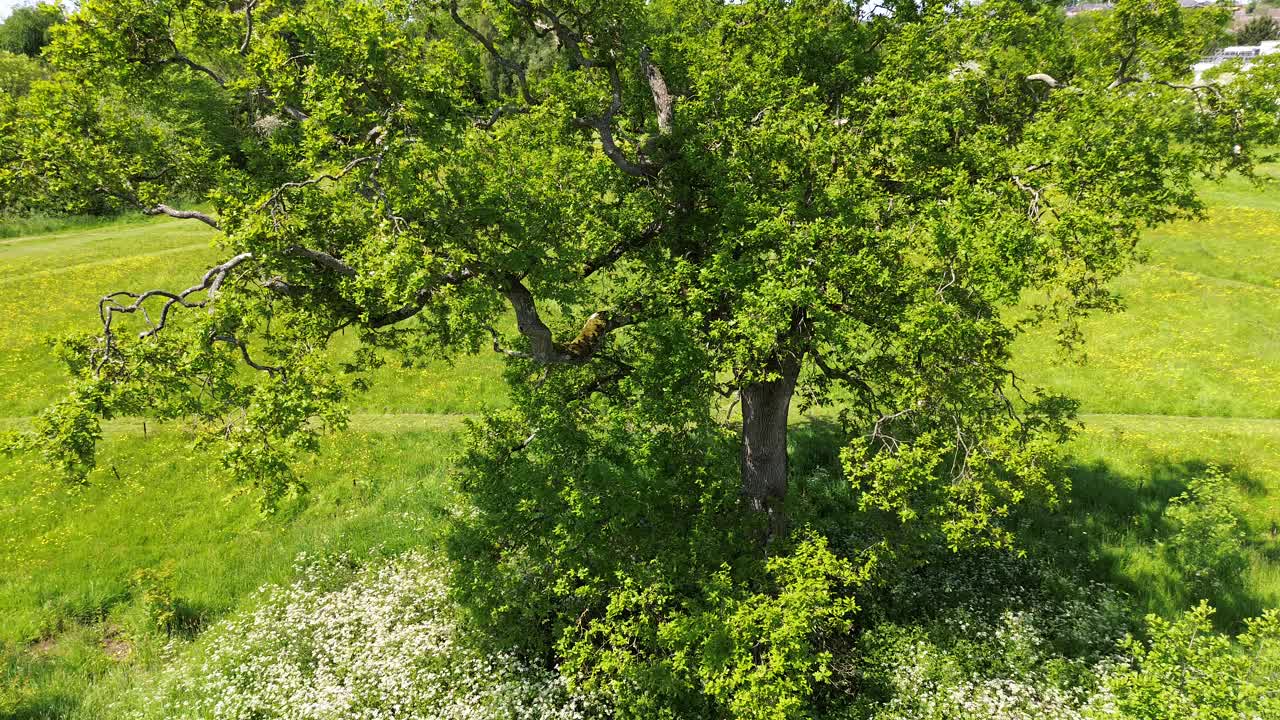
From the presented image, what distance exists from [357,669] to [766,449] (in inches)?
409

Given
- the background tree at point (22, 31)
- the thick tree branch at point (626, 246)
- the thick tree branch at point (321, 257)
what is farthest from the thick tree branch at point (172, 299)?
the background tree at point (22, 31)

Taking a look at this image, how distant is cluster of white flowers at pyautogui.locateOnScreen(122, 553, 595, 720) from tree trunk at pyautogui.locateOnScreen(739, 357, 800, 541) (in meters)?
6.06

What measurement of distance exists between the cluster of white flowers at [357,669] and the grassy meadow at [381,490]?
1.81 metres

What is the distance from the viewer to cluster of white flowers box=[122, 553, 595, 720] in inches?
503

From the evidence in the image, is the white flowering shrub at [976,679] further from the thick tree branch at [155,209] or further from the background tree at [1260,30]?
the background tree at [1260,30]

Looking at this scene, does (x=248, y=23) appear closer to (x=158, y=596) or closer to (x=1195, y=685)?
(x=158, y=596)

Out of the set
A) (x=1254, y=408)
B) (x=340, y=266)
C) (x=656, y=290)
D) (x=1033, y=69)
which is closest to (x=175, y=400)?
(x=340, y=266)

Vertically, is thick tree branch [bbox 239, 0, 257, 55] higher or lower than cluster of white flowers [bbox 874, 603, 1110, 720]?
higher

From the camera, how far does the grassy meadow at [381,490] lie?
15180 mm

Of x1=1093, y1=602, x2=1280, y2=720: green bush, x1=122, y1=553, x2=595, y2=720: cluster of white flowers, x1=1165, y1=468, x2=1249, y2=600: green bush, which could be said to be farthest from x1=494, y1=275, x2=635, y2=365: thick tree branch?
x1=1165, y1=468, x2=1249, y2=600: green bush

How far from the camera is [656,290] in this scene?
13.5m

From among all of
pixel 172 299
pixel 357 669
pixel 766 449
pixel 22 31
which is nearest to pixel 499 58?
pixel 172 299

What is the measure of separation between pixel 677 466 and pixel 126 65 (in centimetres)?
1313

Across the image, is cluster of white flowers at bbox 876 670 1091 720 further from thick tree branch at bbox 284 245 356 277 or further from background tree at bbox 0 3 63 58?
background tree at bbox 0 3 63 58
